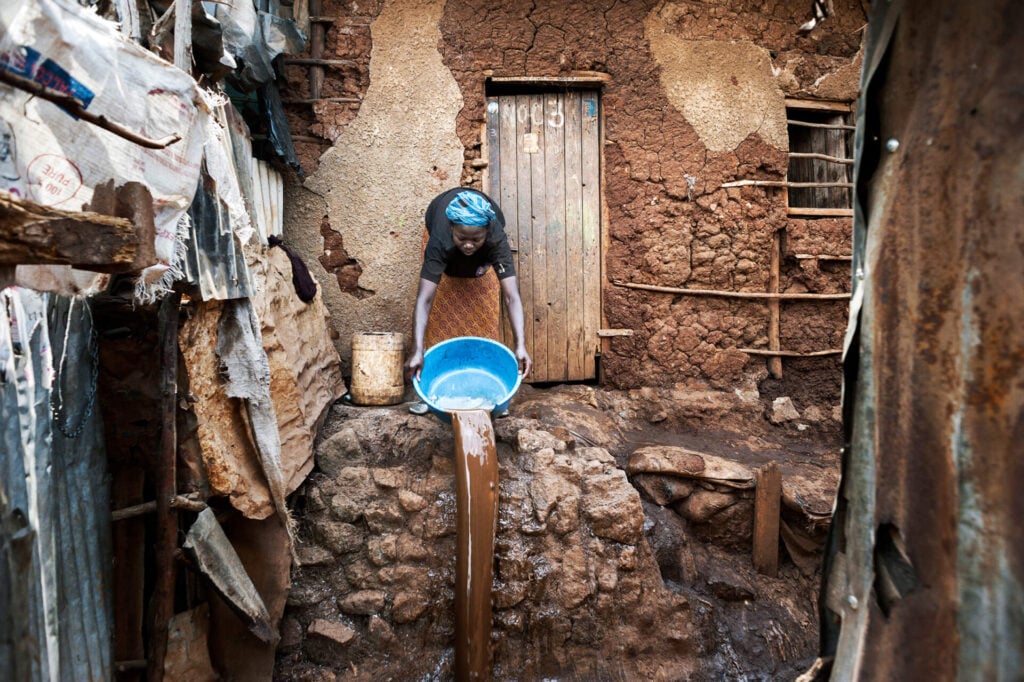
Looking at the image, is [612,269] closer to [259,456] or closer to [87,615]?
[259,456]

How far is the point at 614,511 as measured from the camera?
10.5ft

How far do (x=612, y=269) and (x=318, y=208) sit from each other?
2.02m

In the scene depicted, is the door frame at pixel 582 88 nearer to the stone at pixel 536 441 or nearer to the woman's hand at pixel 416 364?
the stone at pixel 536 441

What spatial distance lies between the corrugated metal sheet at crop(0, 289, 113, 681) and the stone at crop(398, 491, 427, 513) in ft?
4.40

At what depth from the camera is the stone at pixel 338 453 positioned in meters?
3.31

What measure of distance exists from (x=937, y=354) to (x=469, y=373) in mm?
3094

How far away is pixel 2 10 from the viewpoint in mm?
1244

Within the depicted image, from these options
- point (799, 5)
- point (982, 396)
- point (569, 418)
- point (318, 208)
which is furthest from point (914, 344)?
point (799, 5)

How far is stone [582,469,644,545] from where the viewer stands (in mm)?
3209

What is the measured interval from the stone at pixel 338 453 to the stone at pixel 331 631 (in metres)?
0.71

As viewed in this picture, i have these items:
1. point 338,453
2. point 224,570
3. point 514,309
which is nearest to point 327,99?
point 514,309

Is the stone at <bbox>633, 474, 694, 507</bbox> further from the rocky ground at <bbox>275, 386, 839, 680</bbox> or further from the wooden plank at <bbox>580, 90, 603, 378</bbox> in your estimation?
the wooden plank at <bbox>580, 90, 603, 378</bbox>

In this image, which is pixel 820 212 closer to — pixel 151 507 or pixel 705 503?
pixel 705 503

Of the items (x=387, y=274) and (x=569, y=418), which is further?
(x=387, y=274)
